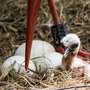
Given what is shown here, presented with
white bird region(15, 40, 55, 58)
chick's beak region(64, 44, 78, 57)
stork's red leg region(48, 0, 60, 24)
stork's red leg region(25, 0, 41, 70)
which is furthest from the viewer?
stork's red leg region(48, 0, 60, 24)

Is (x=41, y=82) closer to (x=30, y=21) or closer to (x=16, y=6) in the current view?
(x=30, y=21)

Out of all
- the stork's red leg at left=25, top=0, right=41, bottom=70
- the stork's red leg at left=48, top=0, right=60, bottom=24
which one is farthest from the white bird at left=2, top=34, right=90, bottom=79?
the stork's red leg at left=48, top=0, right=60, bottom=24

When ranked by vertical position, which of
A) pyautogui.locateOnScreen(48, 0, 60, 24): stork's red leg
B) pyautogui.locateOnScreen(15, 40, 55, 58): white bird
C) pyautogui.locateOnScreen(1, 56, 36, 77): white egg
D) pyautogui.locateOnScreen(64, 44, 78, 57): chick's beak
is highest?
pyautogui.locateOnScreen(48, 0, 60, 24): stork's red leg

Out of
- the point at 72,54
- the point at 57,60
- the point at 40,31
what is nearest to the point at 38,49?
the point at 57,60

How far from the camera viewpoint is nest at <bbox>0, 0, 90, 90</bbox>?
9.35 feet

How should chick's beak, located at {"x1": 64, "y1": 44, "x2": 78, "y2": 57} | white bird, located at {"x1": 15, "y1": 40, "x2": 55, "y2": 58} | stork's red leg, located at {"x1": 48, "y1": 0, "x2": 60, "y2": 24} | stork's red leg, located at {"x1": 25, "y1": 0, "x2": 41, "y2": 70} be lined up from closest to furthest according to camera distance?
stork's red leg, located at {"x1": 25, "y1": 0, "x2": 41, "y2": 70} < chick's beak, located at {"x1": 64, "y1": 44, "x2": 78, "y2": 57} < white bird, located at {"x1": 15, "y1": 40, "x2": 55, "y2": 58} < stork's red leg, located at {"x1": 48, "y1": 0, "x2": 60, "y2": 24}

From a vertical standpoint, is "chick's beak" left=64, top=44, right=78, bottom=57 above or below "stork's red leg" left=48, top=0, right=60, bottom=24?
below

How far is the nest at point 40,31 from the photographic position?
2.85m

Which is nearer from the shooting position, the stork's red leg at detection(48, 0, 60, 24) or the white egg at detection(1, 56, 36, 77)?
the white egg at detection(1, 56, 36, 77)

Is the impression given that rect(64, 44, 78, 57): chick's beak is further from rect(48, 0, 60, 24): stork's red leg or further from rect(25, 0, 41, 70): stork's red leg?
rect(48, 0, 60, 24): stork's red leg

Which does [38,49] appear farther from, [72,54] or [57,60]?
[72,54]

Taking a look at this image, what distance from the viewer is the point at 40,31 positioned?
3.67 meters

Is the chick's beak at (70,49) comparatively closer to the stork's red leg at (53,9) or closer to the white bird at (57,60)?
the white bird at (57,60)

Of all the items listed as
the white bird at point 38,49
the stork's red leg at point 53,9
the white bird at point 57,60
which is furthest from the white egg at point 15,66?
the stork's red leg at point 53,9
